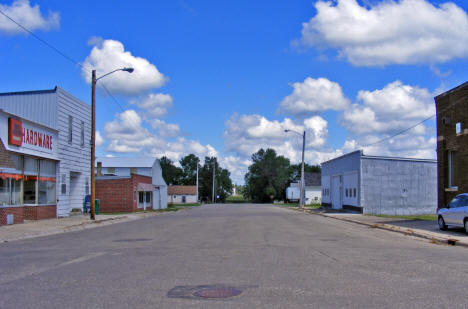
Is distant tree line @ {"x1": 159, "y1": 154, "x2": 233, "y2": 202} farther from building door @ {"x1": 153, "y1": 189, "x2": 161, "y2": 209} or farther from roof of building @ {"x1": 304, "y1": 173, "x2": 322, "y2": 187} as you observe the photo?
building door @ {"x1": 153, "y1": 189, "x2": 161, "y2": 209}

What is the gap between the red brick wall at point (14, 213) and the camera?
73.6 feet

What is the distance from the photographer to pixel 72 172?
32.5m

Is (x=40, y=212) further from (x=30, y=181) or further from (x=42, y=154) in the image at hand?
(x=42, y=154)

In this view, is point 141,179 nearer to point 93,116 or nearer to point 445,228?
point 93,116

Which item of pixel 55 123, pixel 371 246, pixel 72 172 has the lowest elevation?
pixel 371 246

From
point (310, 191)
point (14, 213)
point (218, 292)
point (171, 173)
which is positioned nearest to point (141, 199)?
point (14, 213)

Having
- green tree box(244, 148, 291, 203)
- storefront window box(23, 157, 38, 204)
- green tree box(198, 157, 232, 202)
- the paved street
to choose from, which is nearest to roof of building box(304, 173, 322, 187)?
green tree box(244, 148, 291, 203)

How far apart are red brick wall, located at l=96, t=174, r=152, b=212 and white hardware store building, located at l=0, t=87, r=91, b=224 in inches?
363

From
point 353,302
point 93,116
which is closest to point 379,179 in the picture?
point 93,116

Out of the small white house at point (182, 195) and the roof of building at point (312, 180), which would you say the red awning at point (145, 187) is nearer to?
the roof of building at point (312, 180)

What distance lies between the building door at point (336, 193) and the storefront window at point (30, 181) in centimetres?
3154

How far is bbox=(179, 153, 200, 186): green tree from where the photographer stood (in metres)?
150

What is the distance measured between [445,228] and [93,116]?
2004cm

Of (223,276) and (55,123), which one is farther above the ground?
(55,123)
